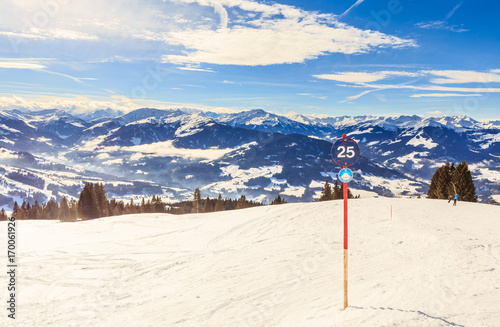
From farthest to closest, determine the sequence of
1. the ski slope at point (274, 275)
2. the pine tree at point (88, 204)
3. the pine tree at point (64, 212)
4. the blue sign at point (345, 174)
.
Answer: the pine tree at point (64, 212) < the pine tree at point (88, 204) < the ski slope at point (274, 275) < the blue sign at point (345, 174)

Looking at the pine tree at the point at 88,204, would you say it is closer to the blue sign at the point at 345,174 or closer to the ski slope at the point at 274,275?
the ski slope at the point at 274,275

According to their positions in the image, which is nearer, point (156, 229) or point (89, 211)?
point (156, 229)

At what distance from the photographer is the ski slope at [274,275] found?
1024 cm

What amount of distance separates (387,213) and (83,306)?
27.8m

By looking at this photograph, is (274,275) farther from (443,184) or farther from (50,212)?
(50,212)

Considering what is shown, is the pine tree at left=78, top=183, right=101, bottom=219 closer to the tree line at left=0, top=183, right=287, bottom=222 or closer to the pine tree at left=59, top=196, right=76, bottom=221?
the tree line at left=0, top=183, right=287, bottom=222

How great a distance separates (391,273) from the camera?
13719 millimetres

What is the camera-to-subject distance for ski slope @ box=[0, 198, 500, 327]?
1024 centimetres

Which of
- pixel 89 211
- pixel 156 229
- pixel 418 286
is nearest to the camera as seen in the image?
pixel 418 286

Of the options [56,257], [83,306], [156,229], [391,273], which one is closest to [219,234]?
[156,229]

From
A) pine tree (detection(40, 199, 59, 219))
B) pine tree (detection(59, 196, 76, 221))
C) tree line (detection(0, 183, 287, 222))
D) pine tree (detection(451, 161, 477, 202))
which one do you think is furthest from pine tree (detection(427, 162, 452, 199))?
pine tree (detection(40, 199, 59, 219))

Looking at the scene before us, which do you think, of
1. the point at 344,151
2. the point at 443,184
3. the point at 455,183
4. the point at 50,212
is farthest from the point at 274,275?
the point at 50,212

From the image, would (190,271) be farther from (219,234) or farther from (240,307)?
(219,234)

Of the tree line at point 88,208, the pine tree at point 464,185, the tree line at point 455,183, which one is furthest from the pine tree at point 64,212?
the pine tree at point 464,185
